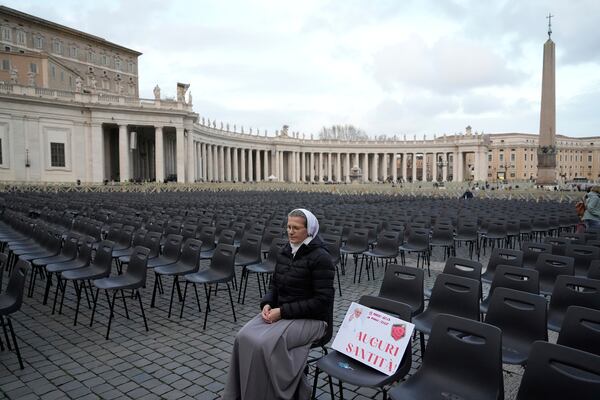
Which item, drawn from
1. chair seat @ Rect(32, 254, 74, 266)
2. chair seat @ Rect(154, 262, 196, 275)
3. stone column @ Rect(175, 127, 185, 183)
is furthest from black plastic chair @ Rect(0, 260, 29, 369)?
stone column @ Rect(175, 127, 185, 183)

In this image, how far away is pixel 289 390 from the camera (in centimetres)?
324

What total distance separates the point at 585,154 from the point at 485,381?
147 m

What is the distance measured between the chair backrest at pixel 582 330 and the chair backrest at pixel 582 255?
424 cm

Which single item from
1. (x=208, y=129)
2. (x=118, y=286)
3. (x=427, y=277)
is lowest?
(x=427, y=277)

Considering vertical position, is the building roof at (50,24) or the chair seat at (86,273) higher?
the building roof at (50,24)

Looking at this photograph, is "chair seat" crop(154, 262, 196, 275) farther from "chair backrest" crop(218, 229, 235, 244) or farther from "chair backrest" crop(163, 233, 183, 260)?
"chair backrest" crop(218, 229, 235, 244)

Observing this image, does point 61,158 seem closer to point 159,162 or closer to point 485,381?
point 159,162

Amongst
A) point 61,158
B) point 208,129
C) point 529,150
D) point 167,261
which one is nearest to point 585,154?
point 529,150

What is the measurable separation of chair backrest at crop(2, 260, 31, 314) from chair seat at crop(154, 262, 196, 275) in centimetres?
205

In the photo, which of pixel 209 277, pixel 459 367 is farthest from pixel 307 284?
pixel 209 277

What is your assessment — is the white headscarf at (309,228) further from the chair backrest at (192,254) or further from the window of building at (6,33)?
the window of building at (6,33)

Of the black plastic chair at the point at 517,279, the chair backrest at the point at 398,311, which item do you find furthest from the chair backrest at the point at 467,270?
the chair backrest at the point at 398,311

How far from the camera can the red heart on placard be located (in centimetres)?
319

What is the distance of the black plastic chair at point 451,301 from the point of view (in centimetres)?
412
